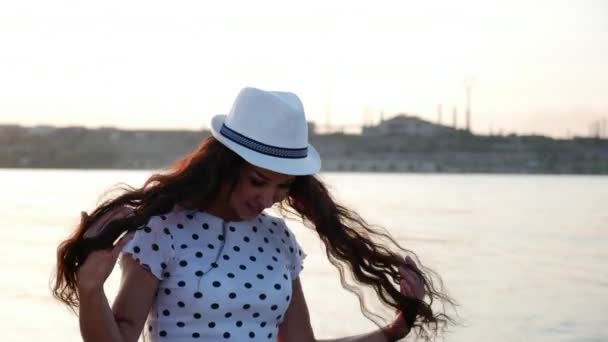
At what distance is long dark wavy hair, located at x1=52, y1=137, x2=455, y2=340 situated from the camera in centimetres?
229

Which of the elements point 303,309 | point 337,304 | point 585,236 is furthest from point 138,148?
point 303,309

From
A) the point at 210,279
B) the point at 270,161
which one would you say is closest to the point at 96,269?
the point at 210,279

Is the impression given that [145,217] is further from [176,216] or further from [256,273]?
[256,273]

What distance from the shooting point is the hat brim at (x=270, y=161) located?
2.32 m

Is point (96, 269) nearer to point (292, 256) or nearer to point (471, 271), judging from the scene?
point (292, 256)

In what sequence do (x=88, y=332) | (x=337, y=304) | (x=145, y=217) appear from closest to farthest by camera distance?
(x=88, y=332) → (x=145, y=217) → (x=337, y=304)

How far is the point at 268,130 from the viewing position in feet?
7.82

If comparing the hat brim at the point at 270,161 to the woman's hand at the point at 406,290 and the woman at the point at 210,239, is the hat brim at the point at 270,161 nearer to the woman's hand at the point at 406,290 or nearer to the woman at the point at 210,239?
the woman at the point at 210,239

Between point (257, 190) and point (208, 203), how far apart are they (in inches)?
5.5

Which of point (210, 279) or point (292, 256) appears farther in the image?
point (292, 256)

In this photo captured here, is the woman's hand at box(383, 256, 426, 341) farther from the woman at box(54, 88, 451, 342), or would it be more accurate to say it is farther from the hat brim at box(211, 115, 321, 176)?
the hat brim at box(211, 115, 321, 176)

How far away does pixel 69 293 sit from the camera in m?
2.40

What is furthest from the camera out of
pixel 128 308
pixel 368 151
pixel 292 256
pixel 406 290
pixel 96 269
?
pixel 368 151

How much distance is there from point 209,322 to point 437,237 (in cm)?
1236
